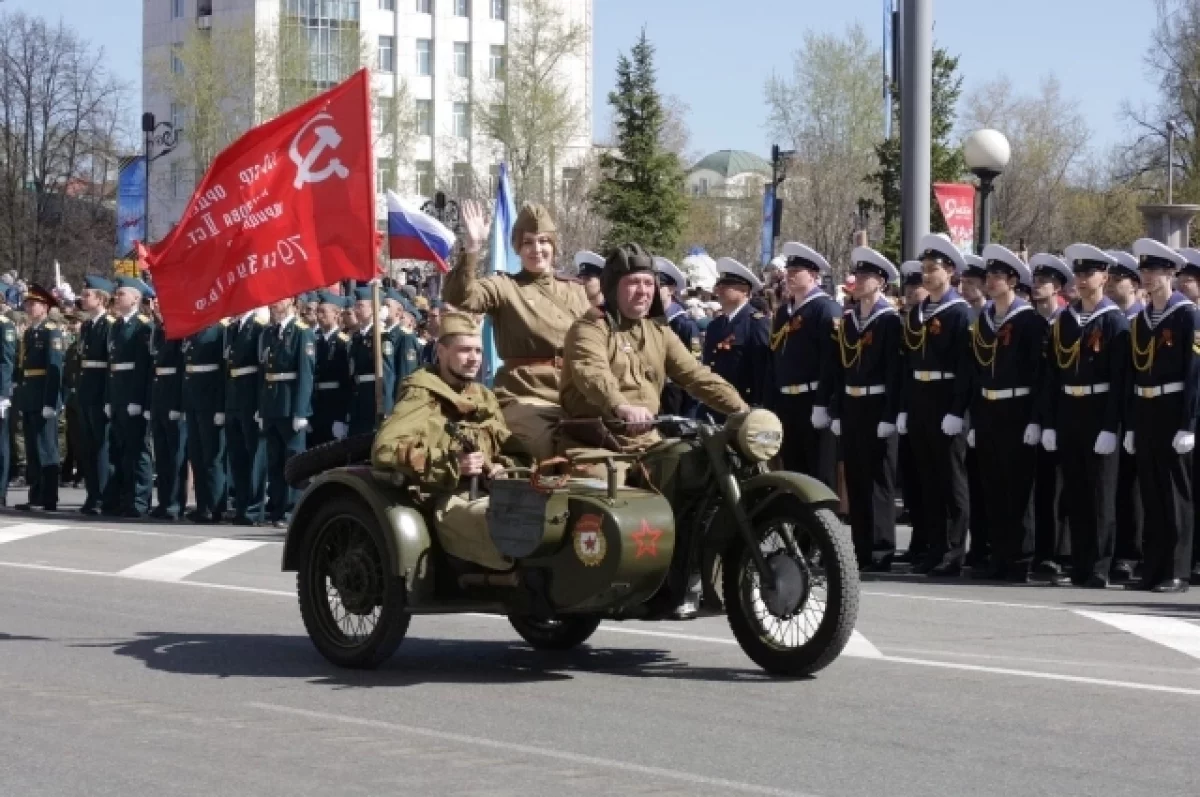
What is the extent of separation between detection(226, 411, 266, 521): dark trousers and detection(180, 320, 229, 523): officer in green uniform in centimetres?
22

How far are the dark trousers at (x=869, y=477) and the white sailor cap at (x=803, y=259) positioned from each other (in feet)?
3.26

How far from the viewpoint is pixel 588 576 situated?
383 inches

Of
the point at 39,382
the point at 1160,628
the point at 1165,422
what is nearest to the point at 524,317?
the point at 1160,628

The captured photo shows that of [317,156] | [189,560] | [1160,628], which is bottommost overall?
[1160,628]

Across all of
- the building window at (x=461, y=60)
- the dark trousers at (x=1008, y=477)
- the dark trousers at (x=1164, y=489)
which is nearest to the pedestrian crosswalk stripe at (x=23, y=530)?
the dark trousers at (x=1008, y=477)

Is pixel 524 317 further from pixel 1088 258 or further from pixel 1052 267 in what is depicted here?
pixel 1052 267

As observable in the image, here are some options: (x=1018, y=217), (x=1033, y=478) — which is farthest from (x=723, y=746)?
(x=1018, y=217)

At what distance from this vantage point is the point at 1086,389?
1495cm

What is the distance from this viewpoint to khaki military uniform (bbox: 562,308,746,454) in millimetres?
10164

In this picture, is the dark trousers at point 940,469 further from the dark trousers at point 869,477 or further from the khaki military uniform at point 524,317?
the khaki military uniform at point 524,317

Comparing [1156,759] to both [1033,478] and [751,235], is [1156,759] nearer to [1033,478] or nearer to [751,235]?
[1033,478]

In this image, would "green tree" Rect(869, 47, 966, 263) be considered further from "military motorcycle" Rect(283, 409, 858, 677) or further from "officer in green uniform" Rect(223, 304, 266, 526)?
"military motorcycle" Rect(283, 409, 858, 677)

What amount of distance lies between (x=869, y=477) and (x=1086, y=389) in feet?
6.01

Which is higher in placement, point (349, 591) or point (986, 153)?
point (986, 153)
